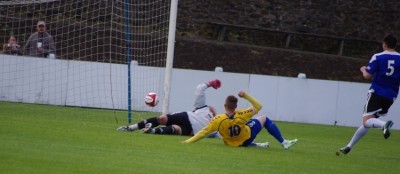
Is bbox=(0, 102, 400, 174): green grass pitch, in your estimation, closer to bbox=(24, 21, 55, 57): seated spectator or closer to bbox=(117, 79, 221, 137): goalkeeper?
bbox=(117, 79, 221, 137): goalkeeper

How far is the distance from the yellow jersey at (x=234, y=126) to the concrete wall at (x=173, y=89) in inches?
326

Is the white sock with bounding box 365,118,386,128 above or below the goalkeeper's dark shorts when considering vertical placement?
Result: above

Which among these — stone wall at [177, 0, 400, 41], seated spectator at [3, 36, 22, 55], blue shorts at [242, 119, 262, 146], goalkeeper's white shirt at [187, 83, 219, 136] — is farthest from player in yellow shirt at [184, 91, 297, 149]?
stone wall at [177, 0, 400, 41]

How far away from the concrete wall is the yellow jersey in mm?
8272

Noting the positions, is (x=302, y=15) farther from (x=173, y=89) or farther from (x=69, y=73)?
(x=69, y=73)

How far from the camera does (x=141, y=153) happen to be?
1219 centimetres

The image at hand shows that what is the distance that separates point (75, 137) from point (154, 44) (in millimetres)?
15260

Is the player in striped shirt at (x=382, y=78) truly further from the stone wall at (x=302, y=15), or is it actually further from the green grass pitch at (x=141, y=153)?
the stone wall at (x=302, y=15)

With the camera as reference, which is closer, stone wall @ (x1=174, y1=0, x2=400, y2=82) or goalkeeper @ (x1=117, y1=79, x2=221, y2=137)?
goalkeeper @ (x1=117, y1=79, x2=221, y2=137)

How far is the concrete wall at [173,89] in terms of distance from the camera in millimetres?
23469

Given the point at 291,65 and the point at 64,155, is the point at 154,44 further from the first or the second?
the point at 64,155

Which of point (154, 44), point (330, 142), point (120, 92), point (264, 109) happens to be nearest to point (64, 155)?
point (330, 142)

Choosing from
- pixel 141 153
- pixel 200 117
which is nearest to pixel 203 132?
pixel 141 153

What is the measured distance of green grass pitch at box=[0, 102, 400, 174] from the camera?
34.2 feet
